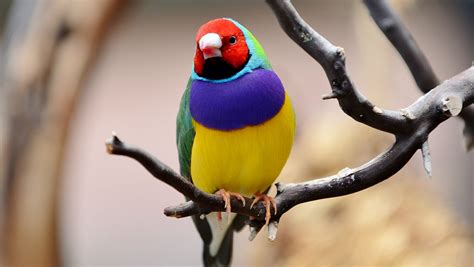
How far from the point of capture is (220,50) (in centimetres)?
52

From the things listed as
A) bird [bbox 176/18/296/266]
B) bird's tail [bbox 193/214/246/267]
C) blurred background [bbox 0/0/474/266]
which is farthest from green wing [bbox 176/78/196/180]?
blurred background [bbox 0/0/474/266]

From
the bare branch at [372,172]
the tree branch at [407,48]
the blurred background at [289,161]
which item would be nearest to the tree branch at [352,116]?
the bare branch at [372,172]

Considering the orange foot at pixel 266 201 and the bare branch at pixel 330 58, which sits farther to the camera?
the orange foot at pixel 266 201

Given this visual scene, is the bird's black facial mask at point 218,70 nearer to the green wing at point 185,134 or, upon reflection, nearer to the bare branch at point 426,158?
the green wing at point 185,134

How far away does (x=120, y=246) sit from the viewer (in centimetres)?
280

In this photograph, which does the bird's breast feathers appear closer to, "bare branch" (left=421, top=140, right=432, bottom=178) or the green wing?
the green wing

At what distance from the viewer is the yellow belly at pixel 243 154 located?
622 mm

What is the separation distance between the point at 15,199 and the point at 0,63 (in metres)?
0.24

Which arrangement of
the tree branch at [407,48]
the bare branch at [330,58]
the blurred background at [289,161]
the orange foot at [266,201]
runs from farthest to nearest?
the blurred background at [289,161] < the tree branch at [407,48] < the orange foot at [266,201] < the bare branch at [330,58]

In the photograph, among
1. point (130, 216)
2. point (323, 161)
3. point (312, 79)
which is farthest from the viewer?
point (130, 216)

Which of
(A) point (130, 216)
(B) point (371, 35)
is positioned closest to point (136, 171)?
(A) point (130, 216)

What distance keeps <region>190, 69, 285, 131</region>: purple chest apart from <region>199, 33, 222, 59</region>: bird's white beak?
0.03 meters

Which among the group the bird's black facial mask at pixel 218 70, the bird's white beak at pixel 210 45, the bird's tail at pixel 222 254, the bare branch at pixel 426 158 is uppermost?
the bird's white beak at pixel 210 45

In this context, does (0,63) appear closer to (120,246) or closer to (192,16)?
(192,16)
